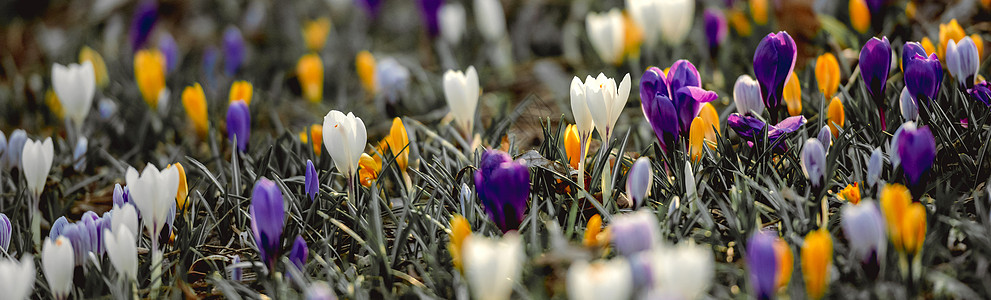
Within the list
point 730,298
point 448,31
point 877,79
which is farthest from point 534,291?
point 448,31

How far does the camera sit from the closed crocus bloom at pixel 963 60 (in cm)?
163

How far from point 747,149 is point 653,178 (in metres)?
0.20

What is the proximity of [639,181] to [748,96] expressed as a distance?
370 mm

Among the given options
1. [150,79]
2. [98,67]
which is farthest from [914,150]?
[98,67]

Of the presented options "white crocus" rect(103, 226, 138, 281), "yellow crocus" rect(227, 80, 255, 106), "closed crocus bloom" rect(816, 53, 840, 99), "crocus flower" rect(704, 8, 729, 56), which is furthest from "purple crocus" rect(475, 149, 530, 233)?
"crocus flower" rect(704, 8, 729, 56)

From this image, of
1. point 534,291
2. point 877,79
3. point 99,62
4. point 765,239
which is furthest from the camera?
point 99,62

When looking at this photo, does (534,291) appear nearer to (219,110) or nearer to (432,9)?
(219,110)

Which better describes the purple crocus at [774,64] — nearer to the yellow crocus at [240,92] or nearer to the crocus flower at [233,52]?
the yellow crocus at [240,92]

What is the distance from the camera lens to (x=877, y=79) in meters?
1.64

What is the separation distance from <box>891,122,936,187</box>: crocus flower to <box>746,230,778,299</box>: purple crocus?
1.41 ft

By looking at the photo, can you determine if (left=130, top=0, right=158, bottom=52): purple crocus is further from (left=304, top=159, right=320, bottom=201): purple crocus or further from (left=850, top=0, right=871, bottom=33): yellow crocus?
(left=850, top=0, right=871, bottom=33): yellow crocus

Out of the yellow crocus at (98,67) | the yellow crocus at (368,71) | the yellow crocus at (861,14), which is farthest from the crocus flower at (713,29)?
the yellow crocus at (98,67)

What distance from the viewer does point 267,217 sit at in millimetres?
1357

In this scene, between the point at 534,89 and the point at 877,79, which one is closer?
the point at 877,79
